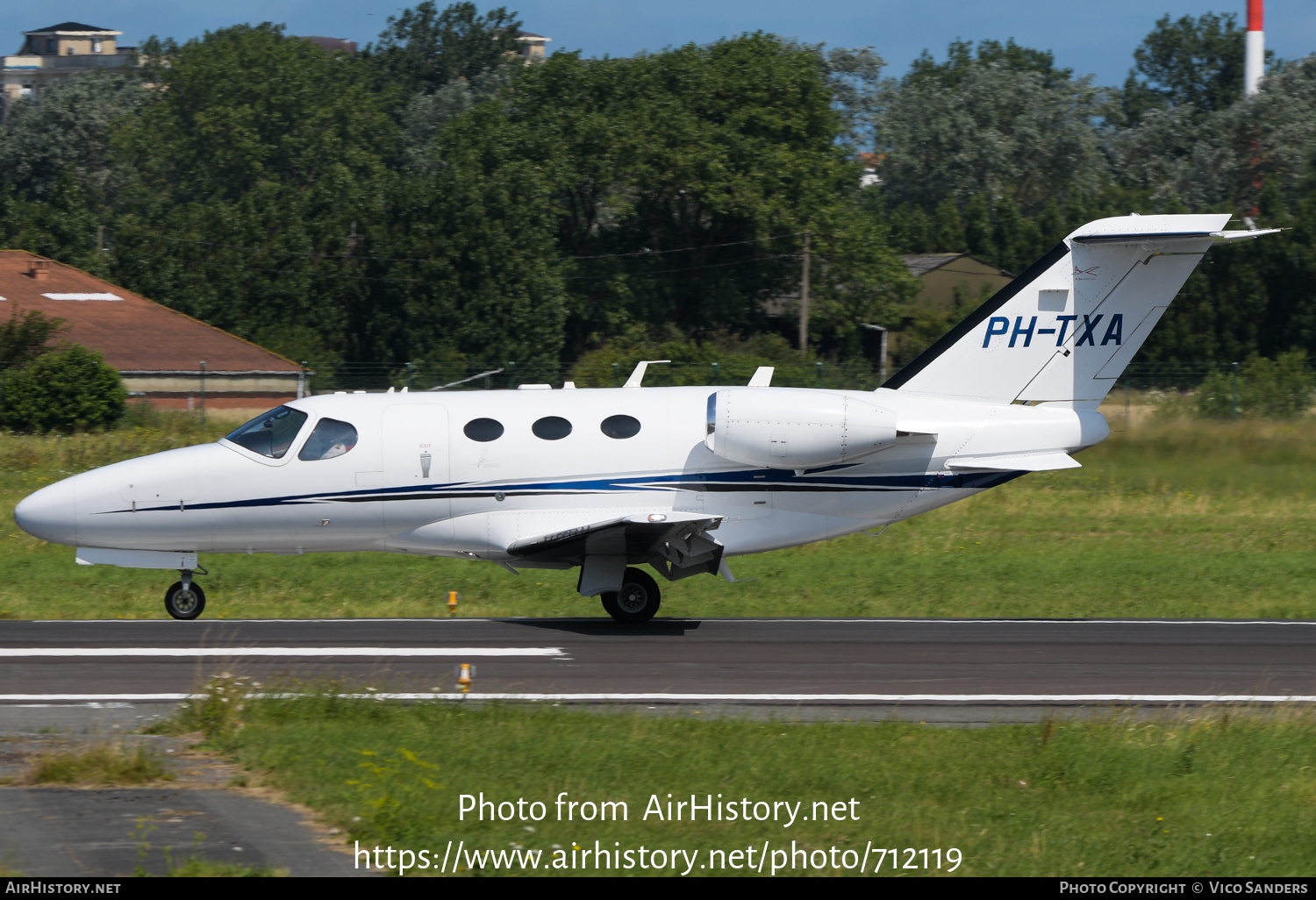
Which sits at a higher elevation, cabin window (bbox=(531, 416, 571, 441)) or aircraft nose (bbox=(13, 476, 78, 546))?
cabin window (bbox=(531, 416, 571, 441))

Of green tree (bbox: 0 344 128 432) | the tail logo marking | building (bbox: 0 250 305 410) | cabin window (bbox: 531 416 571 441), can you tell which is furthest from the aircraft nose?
building (bbox: 0 250 305 410)

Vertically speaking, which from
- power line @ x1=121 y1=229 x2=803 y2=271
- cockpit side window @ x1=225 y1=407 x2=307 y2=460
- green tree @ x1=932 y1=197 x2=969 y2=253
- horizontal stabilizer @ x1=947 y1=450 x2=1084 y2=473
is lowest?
horizontal stabilizer @ x1=947 y1=450 x2=1084 y2=473

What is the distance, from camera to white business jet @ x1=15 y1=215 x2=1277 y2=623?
55.2ft

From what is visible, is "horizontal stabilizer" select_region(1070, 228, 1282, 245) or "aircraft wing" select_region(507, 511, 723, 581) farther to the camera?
"horizontal stabilizer" select_region(1070, 228, 1282, 245)

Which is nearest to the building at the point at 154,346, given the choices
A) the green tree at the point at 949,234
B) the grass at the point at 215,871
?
the grass at the point at 215,871

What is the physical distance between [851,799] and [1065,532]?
61.8ft

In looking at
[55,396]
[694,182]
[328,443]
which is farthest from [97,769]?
[694,182]

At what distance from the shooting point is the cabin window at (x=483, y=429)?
17.1 metres

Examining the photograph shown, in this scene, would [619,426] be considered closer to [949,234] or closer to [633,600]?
[633,600]

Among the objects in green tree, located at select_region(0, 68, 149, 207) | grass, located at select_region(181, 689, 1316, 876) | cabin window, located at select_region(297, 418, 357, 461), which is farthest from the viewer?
green tree, located at select_region(0, 68, 149, 207)

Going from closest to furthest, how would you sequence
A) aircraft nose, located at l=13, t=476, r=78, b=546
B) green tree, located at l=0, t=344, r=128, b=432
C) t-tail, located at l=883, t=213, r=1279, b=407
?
aircraft nose, located at l=13, t=476, r=78, b=546 → t-tail, located at l=883, t=213, r=1279, b=407 → green tree, located at l=0, t=344, r=128, b=432

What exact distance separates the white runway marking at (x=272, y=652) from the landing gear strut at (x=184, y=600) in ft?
6.80

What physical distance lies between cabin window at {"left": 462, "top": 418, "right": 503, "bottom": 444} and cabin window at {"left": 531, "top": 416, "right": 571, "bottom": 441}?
15.8 inches

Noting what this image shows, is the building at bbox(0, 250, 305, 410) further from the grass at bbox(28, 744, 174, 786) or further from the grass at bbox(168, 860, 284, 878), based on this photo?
the grass at bbox(168, 860, 284, 878)
